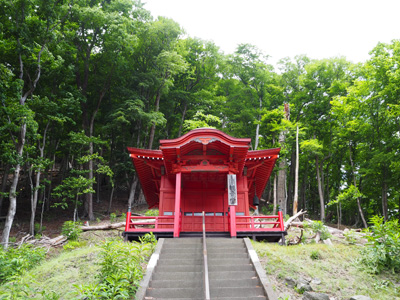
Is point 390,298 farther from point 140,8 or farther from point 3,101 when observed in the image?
point 140,8

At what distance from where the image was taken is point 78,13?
17.3 meters

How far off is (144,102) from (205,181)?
42.6 feet

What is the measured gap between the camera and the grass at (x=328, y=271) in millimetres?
5797

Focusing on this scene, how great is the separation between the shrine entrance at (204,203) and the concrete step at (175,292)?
6.29 meters

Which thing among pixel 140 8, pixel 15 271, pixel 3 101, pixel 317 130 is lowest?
pixel 15 271

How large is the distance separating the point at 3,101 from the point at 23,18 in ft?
13.9

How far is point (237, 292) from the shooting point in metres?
5.59

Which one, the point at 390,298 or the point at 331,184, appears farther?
the point at 331,184

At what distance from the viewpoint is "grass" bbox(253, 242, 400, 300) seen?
580 cm

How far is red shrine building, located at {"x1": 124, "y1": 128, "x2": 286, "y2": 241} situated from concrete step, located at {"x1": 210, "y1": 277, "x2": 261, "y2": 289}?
341cm

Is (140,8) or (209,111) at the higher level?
(140,8)

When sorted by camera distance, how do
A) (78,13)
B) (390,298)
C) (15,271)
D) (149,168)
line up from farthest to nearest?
(78,13) → (149,168) → (15,271) → (390,298)

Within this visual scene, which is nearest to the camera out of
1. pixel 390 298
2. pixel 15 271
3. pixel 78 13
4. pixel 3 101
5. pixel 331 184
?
pixel 390 298

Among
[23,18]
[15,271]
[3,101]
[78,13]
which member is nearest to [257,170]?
[15,271]
